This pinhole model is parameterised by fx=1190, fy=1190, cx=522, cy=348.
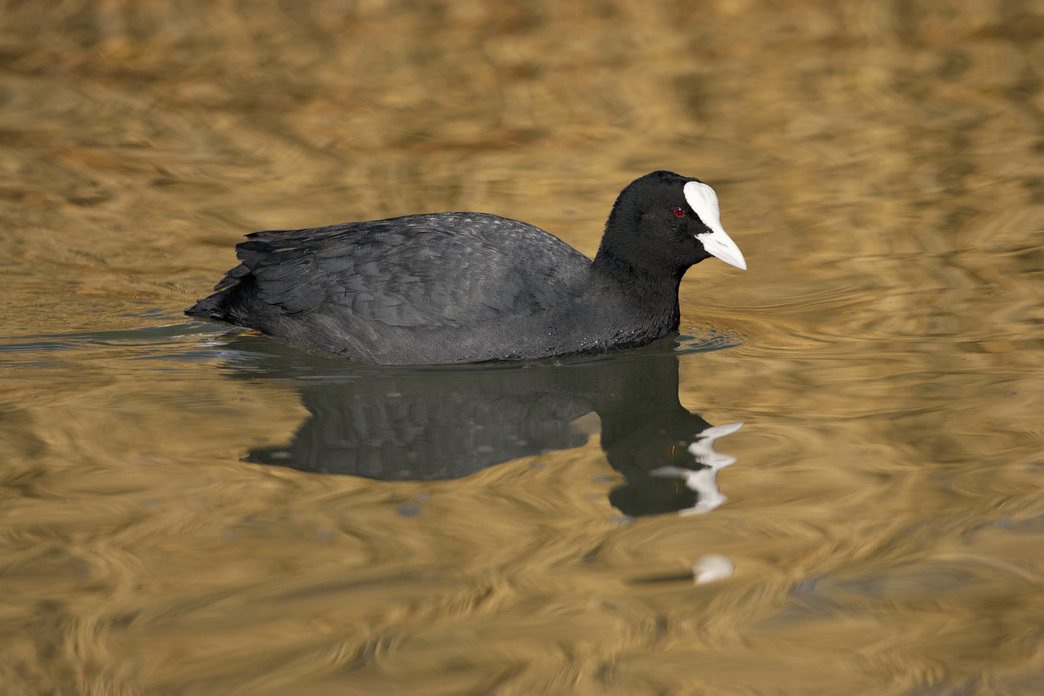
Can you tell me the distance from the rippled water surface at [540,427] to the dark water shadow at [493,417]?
0.07 ft

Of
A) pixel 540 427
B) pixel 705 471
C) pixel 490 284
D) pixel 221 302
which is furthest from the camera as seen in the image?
pixel 221 302

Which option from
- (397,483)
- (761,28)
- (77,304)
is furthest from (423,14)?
(397,483)

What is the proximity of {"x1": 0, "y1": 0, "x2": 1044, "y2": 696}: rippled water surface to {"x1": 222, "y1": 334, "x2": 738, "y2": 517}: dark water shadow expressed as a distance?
0.02 meters

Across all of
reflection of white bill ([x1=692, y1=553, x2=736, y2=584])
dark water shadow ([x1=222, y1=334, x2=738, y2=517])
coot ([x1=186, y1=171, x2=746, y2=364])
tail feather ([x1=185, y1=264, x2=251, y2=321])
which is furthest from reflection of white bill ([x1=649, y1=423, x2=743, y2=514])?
tail feather ([x1=185, y1=264, x2=251, y2=321])

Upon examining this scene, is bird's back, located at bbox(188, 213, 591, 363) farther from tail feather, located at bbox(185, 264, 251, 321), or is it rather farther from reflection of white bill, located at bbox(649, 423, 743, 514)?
reflection of white bill, located at bbox(649, 423, 743, 514)

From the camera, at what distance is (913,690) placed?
114 inches

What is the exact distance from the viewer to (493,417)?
Result: 4793 mm

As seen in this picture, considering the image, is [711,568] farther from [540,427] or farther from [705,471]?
[540,427]

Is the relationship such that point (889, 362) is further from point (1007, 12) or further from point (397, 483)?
point (1007, 12)

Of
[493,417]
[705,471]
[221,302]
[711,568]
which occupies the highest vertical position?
[221,302]

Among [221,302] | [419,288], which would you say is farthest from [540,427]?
[221,302]

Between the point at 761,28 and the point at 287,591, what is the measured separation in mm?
11168

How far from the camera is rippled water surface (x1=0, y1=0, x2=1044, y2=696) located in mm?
3115

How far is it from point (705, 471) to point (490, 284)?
1.49 meters
